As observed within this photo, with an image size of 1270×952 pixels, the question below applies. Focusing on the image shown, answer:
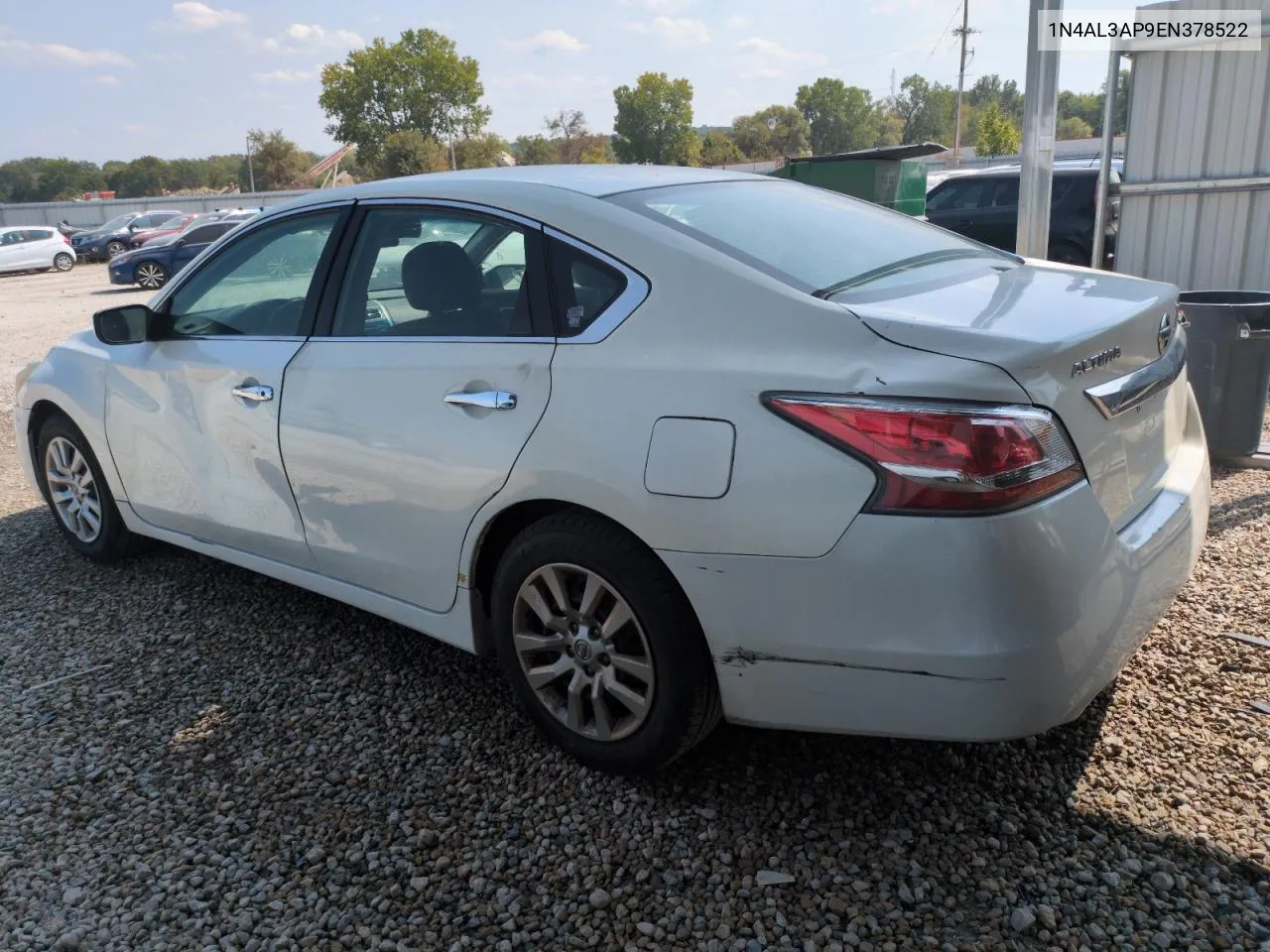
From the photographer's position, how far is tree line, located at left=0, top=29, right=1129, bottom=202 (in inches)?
3169

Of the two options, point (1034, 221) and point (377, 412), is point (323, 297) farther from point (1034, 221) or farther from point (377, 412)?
point (1034, 221)

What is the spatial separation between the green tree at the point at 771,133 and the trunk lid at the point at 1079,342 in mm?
80727

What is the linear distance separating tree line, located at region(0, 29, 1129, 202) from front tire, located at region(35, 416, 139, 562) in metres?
74.3

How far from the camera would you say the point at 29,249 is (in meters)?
28.8

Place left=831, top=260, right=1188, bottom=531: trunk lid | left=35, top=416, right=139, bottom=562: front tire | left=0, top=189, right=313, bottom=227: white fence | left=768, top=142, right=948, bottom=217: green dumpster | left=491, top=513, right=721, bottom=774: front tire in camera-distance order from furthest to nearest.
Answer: left=0, top=189, right=313, bottom=227: white fence → left=768, top=142, right=948, bottom=217: green dumpster → left=35, top=416, right=139, bottom=562: front tire → left=491, top=513, right=721, bottom=774: front tire → left=831, top=260, right=1188, bottom=531: trunk lid

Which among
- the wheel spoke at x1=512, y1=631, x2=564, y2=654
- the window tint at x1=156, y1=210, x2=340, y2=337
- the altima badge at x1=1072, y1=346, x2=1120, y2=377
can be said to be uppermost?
the window tint at x1=156, y1=210, x2=340, y2=337

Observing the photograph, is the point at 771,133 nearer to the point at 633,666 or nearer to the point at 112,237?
the point at 112,237

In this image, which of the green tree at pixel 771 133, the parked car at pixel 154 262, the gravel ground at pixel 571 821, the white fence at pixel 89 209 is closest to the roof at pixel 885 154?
the gravel ground at pixel 571 821

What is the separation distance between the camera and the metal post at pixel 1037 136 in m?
5.66

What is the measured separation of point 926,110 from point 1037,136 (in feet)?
374

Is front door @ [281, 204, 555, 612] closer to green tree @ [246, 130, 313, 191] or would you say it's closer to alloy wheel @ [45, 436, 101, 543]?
alloy wheel @ [45, 436, 101, 543]

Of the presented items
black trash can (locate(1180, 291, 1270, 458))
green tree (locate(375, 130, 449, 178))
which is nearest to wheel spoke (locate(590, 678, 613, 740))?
black trash can (locate(1180, 291, 1270, 458))

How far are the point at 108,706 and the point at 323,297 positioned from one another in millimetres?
1567

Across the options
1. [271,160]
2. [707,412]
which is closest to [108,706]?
[707,412]
